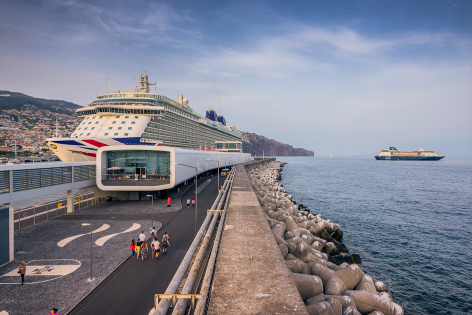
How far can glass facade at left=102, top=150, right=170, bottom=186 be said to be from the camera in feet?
98.6

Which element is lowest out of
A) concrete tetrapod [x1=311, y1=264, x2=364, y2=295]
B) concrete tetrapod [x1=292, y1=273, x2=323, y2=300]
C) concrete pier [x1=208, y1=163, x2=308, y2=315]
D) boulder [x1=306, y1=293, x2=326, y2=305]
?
concrete tetrapod [x1=311, y1=264, x2=364, y2=295]

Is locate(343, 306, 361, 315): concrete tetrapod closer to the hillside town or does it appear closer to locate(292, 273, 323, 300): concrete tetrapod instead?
locate(292, 273, 323, 300): concrete tetrapod

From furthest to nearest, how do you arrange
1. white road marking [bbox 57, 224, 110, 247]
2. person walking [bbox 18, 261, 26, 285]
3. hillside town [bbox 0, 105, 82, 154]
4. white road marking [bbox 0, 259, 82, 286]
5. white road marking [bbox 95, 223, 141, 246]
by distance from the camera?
hillside town [bbox 0, 105, 82, 154]
white road marking [bbox 95, 223, 141, 246]
white road marking [bbox 57, 224, 110, 247]
white road marking [bbox 0, 259, 82, 286]
person walking [bbox 18, 261, 26, 285]

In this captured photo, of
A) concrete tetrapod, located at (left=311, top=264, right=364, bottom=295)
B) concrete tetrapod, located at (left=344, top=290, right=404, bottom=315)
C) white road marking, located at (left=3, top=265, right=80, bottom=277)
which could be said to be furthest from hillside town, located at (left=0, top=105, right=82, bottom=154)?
concrete tetrapod, located at (left=344, top=290, right=404, bottom=315)

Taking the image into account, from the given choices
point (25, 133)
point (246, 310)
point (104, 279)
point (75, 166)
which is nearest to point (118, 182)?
point (75, 166)

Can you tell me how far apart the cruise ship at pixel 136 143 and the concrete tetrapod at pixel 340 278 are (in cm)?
1080

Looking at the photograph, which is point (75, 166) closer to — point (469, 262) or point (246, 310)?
point (246, 310)

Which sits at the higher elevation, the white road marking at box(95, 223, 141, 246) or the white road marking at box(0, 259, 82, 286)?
the white road marking at box(95, 223, 141, 246)

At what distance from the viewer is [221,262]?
9.42 m

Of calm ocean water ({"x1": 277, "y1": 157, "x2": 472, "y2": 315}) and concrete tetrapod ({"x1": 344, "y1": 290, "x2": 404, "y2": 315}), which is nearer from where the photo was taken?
concrete tetrapod ({"x1": 344, "y1": 290, "x2": 404, "y2": 315})

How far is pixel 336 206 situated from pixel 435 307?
26472mm

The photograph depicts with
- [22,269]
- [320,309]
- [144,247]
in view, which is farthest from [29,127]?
[320,309]

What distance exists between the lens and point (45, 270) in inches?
517

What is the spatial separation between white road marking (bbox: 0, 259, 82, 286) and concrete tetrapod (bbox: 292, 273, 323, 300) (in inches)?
484
